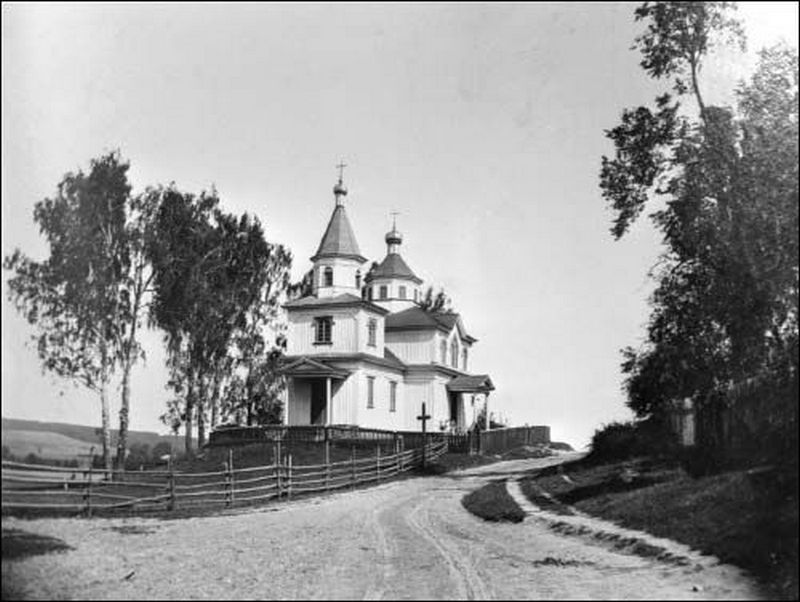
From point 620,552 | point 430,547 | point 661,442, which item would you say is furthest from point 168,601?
point 661,442

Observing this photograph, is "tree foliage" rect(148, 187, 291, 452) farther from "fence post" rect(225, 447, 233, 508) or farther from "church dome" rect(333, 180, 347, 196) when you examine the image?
"fence post" rect(225, 447, 233, 508)

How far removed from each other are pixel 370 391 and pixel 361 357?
2.33 metres

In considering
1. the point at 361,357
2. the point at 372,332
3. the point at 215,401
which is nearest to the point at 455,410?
the point at 372,332

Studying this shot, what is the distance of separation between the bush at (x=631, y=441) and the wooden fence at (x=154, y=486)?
7.65 metres

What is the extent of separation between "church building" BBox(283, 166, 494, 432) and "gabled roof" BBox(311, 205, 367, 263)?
0.05m

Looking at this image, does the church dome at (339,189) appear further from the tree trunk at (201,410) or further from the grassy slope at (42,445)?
the grassy slope at (42,445)

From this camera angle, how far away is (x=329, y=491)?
27094 mm

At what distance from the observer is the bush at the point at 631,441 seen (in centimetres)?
2602

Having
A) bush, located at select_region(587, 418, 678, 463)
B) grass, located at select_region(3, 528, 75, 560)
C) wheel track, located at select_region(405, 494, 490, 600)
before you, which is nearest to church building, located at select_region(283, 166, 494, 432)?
bush, located at select_region(587, 418, 678, 463)

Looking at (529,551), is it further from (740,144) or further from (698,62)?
(698,62)

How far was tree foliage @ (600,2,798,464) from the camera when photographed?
52.0 feet

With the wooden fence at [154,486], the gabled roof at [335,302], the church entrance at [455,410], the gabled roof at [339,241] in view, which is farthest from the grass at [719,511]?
the church entrance at [455,410]

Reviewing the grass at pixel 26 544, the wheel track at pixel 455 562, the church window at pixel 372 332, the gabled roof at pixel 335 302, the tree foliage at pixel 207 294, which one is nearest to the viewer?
the wheel track at pixel 455 562

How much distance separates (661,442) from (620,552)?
1325cm
